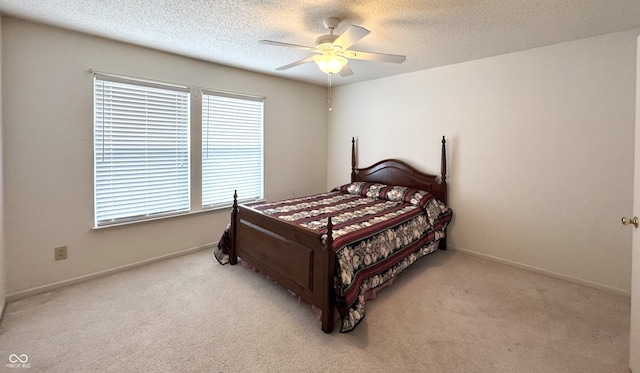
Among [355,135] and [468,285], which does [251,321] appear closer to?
[468,285]

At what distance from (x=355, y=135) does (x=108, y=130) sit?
324 centimetres

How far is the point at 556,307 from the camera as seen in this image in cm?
239

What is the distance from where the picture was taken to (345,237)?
222 centimetres

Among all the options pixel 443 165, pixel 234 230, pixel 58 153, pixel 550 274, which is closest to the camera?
pixel 58 153

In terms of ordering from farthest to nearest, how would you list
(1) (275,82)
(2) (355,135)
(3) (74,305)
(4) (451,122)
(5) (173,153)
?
(2) (355,135) → (1) (275,82) → (4) (451,122) → (5) (173,153) → (3) (74,305)

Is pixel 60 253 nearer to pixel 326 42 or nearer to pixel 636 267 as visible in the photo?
pixel 326 42

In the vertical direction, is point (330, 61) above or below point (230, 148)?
above

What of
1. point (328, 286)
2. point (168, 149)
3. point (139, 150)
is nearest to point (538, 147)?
point (328, 286)

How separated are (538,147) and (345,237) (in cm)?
235

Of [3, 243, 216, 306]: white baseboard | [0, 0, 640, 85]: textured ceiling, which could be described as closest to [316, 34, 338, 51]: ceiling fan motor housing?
[0, 0, 640, 85]: textured ceiling

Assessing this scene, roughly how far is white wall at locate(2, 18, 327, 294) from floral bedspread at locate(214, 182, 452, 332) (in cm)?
110

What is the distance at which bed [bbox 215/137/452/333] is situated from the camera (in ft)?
6.74

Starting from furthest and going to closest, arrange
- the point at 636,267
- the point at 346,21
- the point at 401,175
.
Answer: the point at 401,175, the point at 346,21, the point at 636,267

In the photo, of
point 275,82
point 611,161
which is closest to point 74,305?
point 275,82
